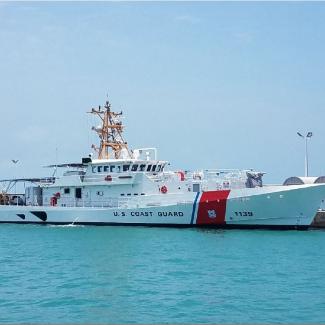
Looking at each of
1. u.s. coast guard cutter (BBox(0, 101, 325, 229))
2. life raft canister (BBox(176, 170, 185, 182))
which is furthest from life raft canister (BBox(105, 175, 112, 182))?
life raft canister (BBox(176, 170, 185, 182))

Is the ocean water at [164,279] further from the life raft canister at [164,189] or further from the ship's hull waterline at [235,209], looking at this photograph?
the life raft canister at [164,189]

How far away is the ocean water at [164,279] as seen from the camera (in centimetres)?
1358

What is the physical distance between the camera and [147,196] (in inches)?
1359

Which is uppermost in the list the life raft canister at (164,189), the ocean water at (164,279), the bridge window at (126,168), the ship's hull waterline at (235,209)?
the bridge window at (126,168)

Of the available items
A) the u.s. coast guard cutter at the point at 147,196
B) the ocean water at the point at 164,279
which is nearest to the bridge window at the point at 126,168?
the u.s. coast guard cutter at the point at 147,196

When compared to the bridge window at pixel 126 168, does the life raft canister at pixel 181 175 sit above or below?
below

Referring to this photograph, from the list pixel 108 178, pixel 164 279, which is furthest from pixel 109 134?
pixel 164 279

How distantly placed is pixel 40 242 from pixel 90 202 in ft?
28.1

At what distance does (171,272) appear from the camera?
62.0 feet

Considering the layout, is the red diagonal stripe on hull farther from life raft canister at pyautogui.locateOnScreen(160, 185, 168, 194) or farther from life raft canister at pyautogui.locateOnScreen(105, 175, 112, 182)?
life raft canister at pyautogui.locateOnScreen(105, 175, 112, 182)

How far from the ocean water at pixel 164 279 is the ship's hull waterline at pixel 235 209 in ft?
7.71

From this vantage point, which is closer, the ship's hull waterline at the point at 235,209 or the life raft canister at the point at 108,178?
the ship's hull waterline at the point at 235,209

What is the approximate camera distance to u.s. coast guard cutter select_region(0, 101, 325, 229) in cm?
3203

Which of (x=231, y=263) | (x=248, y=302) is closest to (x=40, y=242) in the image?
(x=231, y=263)
